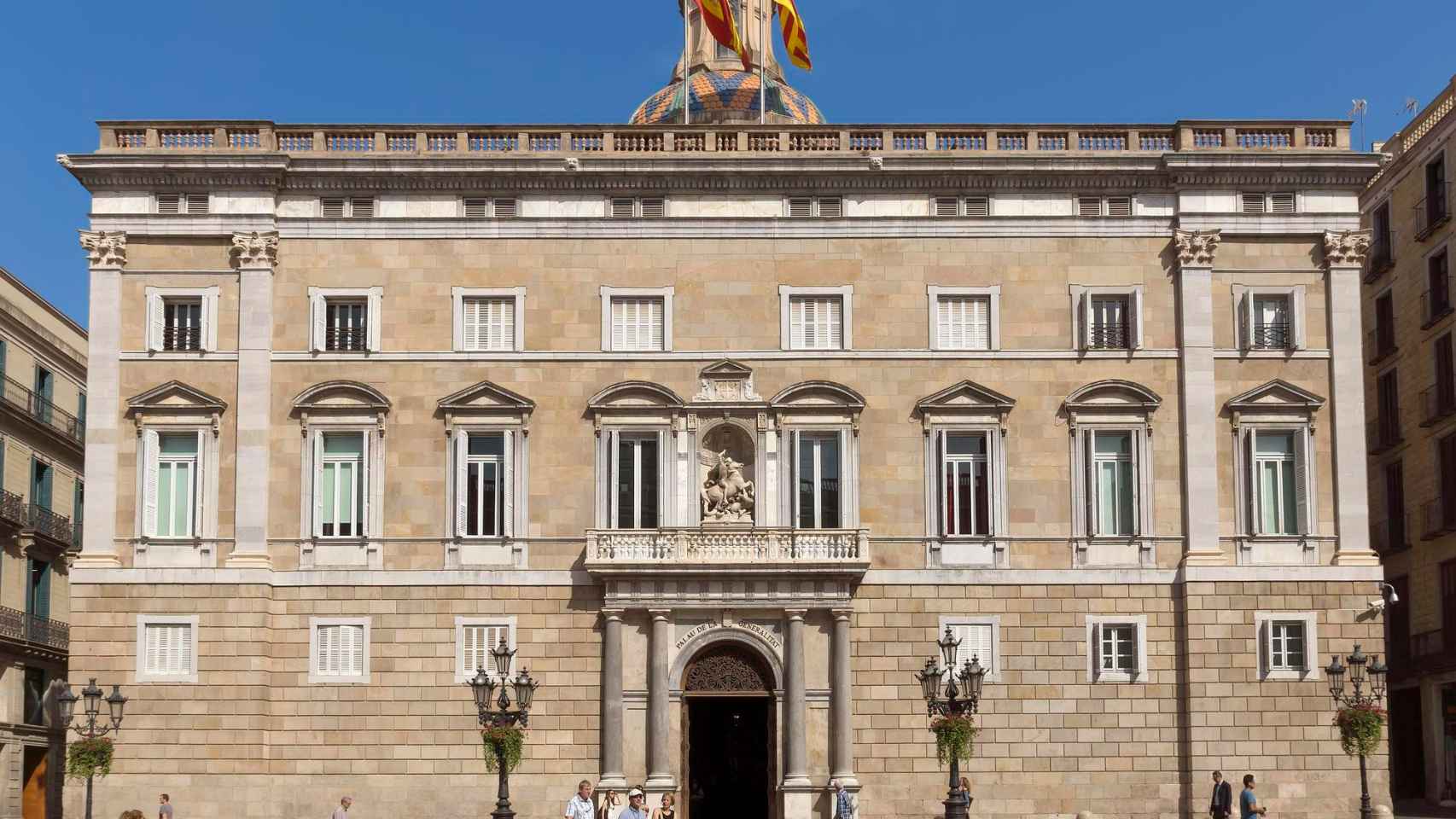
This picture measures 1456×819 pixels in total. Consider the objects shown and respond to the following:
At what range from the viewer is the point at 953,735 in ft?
125

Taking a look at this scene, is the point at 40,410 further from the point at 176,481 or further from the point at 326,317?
the point at 326,317

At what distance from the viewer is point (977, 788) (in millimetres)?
43062

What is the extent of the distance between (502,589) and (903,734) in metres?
9.39

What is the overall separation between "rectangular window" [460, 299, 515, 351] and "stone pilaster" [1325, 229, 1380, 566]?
1844cm

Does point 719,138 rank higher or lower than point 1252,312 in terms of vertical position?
higher

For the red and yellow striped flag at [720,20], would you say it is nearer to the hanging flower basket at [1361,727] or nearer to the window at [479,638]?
the window at [479,638]

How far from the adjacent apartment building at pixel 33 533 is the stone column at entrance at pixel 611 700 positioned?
19.1 meters

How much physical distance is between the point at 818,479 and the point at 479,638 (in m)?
8.30

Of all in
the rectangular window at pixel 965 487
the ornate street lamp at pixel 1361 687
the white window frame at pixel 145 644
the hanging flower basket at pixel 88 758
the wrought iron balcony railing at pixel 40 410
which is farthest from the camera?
the wrought iron balcony railing at pixel 40 410

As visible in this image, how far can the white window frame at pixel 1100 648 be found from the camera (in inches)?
1711

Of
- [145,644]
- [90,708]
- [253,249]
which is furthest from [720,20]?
[90,708]

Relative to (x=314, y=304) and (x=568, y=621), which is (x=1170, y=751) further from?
(x=314, y=304)

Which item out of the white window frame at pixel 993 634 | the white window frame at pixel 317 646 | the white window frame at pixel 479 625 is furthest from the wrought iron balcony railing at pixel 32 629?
the white window frame at pixel 993 634

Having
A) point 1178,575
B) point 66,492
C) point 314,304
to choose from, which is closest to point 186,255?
point 314,304
